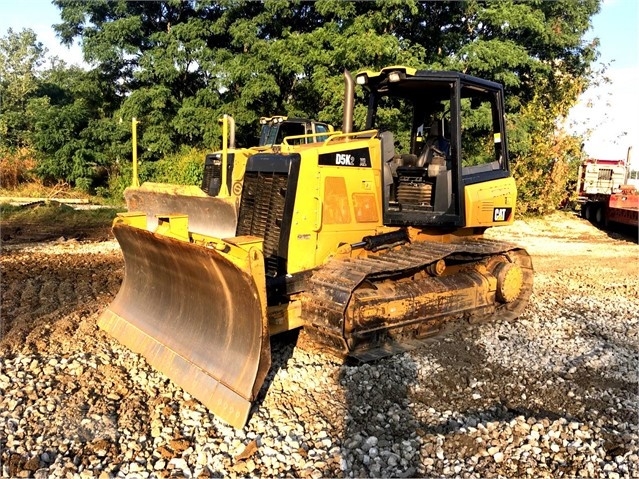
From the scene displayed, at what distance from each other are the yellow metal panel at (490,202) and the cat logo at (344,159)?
135 centimetres

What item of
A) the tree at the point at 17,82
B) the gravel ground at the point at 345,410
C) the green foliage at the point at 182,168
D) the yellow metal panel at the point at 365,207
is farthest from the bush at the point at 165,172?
the yellow metal panel at the point at 365,207

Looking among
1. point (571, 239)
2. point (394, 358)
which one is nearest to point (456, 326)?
point (394, 358)

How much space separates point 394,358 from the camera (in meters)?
5.11

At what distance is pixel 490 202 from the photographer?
6.24 metres

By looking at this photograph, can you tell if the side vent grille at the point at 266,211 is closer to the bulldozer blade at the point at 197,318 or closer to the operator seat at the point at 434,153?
the bulldozer blade at the point at 197,318

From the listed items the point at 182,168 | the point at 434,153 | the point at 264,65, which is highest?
the point at 264,65

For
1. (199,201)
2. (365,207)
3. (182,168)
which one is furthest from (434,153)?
(182,168)

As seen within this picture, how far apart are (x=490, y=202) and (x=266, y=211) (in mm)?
2685

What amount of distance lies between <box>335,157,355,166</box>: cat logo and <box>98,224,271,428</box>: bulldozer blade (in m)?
1.72

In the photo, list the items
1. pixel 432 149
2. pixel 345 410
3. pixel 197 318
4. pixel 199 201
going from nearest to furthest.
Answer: pixel 345 410 → pixel 197 318 → pixel 199 201 → pixel 432 149

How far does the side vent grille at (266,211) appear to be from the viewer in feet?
16.5

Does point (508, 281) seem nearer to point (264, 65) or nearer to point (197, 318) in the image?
point (197, 318)

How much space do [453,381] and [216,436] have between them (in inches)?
82.6

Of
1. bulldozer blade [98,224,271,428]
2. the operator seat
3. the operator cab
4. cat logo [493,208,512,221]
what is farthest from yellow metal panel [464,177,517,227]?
bulldozer blade [98,224,271,428]
